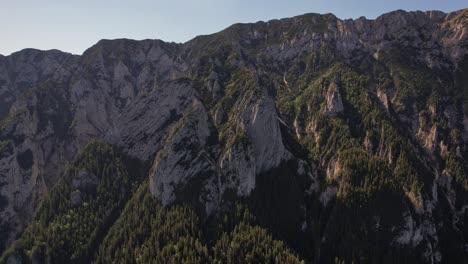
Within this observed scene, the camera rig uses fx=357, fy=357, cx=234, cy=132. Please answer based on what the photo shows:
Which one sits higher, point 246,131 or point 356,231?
point 246,131

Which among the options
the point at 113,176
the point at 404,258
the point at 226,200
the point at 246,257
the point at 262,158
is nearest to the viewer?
the point at 246,257

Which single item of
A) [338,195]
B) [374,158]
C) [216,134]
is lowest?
A: [338,195]

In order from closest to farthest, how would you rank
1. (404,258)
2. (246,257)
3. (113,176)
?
(246,257) < (404,258) < (113,176)

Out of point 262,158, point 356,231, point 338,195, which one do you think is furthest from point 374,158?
point 262,158

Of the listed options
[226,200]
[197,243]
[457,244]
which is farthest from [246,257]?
[457,244]

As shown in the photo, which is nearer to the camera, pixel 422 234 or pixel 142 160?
pixel 422 234

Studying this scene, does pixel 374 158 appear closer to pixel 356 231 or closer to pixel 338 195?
pixel 338 195

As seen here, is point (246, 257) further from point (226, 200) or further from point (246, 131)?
point (246, 131)

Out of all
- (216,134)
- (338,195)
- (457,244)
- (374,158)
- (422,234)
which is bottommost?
(457,244)

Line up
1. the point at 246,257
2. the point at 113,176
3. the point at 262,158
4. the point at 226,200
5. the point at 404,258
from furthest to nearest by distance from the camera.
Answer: the point at 113,176, the point at 262,158, the point at 226,200, the point at 404,258, the point at 246,257
